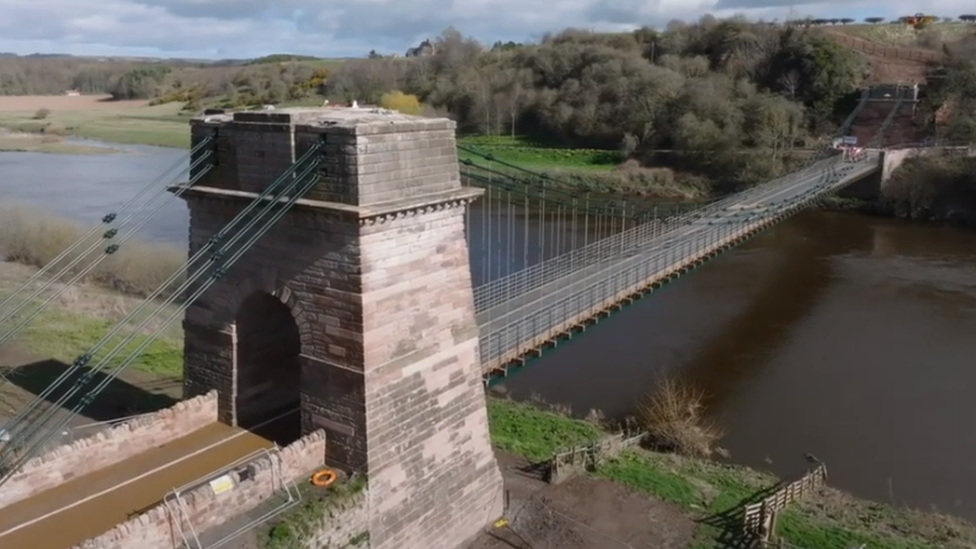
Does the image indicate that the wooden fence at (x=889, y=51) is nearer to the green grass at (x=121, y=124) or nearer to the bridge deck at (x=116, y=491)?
the green grass at (x=121, y=124)

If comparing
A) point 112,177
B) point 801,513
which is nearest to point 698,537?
point 801,513

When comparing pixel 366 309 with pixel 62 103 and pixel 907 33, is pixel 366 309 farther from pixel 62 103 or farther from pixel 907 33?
pixel 62 103

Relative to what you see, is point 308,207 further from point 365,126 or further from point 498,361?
point 498,361

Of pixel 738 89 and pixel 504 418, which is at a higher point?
pixel 738 89

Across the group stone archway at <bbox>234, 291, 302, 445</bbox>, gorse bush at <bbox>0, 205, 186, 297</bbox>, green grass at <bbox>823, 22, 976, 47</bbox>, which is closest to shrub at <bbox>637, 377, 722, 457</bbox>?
stone archway at <bbox>234, 291, 302, 445</bbox>

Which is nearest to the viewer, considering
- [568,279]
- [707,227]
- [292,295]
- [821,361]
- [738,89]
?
[292,295]

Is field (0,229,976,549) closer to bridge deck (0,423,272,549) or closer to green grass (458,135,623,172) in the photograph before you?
bridge deck (0,423,272,549)

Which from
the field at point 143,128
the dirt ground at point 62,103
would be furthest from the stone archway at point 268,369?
the dirt ground at point 62,103
